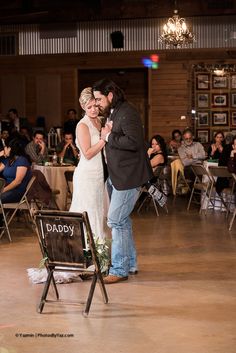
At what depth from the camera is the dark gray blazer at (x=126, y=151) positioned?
20.0 ft

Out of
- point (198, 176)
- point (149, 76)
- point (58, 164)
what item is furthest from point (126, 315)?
point (149, 76)

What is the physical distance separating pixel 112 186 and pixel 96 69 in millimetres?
10225

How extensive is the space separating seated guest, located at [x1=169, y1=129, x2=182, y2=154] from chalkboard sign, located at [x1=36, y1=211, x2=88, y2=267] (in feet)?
28.2

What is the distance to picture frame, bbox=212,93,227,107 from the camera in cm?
1631

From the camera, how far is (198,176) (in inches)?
460

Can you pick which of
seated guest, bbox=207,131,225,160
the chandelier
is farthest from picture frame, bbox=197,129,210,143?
seated guest, bbox=207,131,225,160

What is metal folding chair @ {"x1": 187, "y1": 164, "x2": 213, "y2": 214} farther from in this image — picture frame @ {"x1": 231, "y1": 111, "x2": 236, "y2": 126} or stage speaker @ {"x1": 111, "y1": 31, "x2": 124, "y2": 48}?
picture frame @ {"x1": 231, "y1": 111, "x2": 236, "y2": 126}

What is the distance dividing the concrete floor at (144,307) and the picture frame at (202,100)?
8.25m

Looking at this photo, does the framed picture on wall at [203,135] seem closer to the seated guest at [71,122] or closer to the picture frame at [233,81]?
the picture frame at [233,81]

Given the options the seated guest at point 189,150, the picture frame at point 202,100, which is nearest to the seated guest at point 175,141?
the seated guest at point 189,150

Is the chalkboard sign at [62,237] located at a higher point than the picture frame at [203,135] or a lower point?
lower

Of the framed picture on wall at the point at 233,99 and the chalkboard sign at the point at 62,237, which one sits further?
the framed picture on wall at the point at 233,99

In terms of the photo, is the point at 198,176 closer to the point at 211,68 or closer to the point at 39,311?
the point at 211,68

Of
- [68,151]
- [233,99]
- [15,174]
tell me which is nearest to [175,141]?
[233,99]
